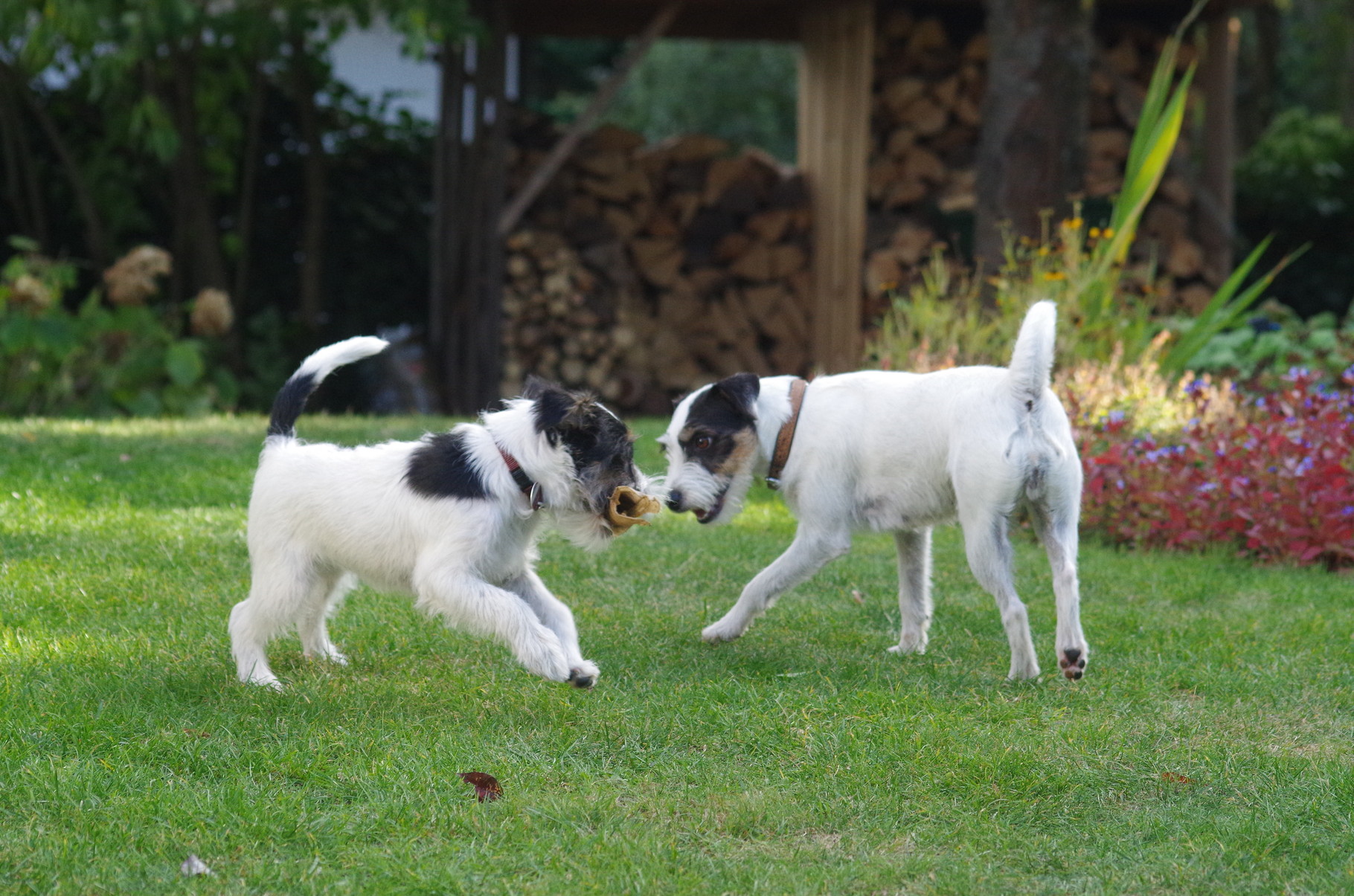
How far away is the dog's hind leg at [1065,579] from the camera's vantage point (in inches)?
180

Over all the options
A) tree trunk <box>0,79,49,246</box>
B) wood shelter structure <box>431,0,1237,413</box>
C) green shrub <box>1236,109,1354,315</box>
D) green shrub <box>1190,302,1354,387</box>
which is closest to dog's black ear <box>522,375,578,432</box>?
green shrub <box>1190,302,1354,387</box>

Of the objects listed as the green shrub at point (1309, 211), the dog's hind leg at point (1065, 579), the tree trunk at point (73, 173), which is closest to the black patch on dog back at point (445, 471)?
the dog's hind leg at point (1065, 579)

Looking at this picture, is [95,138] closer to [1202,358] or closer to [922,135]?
[922,135]

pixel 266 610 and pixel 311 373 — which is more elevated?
pixel 311 373

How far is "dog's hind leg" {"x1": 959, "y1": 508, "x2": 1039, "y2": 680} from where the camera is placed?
183 inches

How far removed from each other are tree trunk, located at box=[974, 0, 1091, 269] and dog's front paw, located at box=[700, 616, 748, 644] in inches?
231

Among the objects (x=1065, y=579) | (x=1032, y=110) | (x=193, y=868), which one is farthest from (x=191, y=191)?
(x=193, y=868)

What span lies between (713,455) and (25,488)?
419 centimetres

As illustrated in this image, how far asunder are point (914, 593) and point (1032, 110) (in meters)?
6.10

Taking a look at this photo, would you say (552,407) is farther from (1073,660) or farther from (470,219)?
(470,219)

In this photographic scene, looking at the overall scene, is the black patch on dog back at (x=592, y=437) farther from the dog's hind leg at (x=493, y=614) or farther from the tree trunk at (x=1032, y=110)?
the tree trunk at (x=1032, y=110)

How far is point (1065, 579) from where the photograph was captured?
4.61m

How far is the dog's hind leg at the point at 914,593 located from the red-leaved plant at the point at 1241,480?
253cm

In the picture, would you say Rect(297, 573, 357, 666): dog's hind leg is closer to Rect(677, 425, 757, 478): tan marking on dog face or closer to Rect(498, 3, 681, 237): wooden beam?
Rect(677, 425, 757, 478): tan marking on dog face
